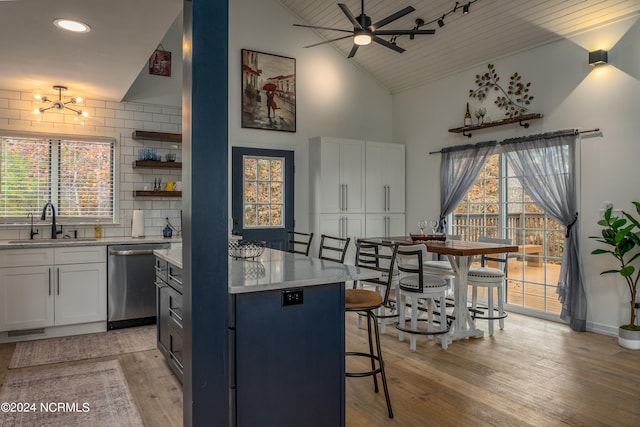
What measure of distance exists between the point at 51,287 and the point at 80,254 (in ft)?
1.29

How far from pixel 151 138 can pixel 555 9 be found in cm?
463

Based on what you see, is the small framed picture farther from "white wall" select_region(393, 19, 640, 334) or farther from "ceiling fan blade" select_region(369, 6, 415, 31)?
"white wall" select_region(393, 19, 640, 334)

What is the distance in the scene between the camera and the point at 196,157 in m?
1.94

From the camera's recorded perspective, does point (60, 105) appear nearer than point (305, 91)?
Yes

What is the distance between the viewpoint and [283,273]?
2377mm

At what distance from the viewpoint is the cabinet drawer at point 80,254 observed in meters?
4.27

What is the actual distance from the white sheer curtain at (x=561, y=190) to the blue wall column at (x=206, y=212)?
158 inches

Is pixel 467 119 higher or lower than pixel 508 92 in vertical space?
lower

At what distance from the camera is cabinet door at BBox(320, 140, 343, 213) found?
6.13 m

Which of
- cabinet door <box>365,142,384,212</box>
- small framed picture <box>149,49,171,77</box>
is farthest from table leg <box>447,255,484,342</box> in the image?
small framed picture <box>149,49,171,77</box>

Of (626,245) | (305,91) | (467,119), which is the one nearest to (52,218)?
(305,91)

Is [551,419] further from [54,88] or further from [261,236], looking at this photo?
[54,88]

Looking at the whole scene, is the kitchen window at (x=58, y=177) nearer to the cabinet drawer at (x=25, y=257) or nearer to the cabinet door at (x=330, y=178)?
the cabinet drawer at (x=25, y=257)

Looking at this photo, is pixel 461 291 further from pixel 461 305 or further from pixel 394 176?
pixel 394 176
